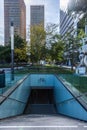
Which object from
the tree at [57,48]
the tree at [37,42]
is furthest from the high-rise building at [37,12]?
the tree at [57,48]

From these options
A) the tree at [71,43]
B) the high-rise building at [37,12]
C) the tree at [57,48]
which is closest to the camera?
the tree at [57,48]

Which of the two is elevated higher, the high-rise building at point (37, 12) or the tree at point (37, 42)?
the high-rise building at point (37, 12)

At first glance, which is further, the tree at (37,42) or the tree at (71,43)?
the tree at (71,43)

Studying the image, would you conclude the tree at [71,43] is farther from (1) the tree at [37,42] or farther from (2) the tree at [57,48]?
(1) the tree at [37,42]

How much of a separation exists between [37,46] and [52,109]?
23.9 m

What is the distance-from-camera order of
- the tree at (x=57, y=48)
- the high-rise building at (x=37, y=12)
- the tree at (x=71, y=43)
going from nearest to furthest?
the tree at (x=57, y=48), the tree at (x=71, y=43), the high-rise building at (x=37, y=12)

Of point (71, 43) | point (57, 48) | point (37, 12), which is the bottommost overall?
point (57, 48)

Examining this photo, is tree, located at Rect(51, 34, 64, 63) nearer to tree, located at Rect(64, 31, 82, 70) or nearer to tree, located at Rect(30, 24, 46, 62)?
tree, located at Rect(64, 31, 82, 70)

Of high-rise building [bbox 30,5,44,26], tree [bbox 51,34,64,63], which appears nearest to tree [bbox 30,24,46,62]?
tree [bbox 51,34,64,63]

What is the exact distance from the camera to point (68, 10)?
10422 millimetres

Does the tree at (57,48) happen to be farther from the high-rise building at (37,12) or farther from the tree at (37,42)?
the high-rise building at (37,12)

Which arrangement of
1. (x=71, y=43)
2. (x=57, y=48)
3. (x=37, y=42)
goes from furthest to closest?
(x=71, y=43) < (x=57, y=48) < (x=37, y=42)

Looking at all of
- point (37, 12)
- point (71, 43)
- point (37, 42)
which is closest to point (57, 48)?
point (71, 43)

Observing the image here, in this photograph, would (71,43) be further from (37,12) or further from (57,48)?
(37,12)
